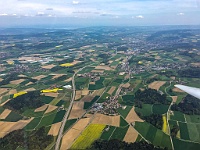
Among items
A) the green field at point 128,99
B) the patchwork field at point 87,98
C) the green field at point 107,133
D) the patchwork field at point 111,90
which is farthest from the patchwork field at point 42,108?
the green field at point 128,99

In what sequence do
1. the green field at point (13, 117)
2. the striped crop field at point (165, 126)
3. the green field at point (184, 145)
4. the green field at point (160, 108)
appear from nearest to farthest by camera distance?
1. the green field at point (184, 145)
2. the striped crop field at point (165, 126)
3. the green field at point (13, 117)
4. the green field at point (160, 108)

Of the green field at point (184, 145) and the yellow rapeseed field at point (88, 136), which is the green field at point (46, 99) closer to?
the yellow rapeseed field at point (88, 136)

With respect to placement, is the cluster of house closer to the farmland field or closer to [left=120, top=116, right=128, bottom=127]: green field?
the farmland field

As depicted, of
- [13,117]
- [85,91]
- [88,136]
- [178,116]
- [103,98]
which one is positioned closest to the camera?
[88,136]

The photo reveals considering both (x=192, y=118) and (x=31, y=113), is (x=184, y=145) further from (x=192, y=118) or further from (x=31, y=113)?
(x=31, y=113)

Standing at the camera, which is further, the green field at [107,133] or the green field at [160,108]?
the green field at [160,108]

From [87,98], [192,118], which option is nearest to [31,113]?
[87,98]

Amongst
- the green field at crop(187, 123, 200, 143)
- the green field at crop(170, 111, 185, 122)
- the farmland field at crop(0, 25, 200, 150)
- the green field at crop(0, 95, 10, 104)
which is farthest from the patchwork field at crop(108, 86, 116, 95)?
the green field at crop(0, 95, 10, 104)

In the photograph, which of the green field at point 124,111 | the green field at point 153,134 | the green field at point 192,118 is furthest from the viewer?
the green field at point 124,111

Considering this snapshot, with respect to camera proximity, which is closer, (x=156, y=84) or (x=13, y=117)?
(x=13, y=117)
